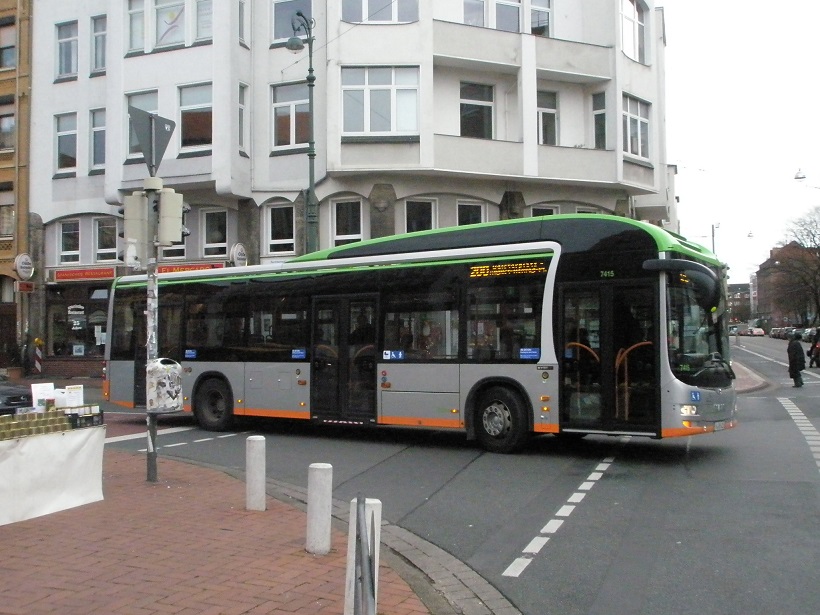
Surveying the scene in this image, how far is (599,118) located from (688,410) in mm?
18424

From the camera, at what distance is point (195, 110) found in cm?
2822

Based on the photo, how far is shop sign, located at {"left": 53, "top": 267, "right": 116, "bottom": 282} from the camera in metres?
31.9

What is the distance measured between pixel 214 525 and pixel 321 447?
6.29m

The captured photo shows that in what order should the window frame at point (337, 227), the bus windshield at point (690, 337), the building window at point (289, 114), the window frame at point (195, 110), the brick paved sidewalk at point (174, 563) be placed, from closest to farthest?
the brick paved sidewalk at point (174, 563) → the bus windshield at point (690, 337) → the window frame at point (337, 227) → the window frame at point (195, 110) → the building window at point (289, 114)

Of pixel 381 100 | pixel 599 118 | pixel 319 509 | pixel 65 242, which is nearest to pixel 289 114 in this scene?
pixel 381 100

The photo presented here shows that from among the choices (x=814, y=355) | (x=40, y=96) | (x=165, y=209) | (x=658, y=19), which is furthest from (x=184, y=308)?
(x=814, y=355)

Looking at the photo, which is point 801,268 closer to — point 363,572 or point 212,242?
point 212,242

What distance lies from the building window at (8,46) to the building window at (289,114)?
13.7 meters

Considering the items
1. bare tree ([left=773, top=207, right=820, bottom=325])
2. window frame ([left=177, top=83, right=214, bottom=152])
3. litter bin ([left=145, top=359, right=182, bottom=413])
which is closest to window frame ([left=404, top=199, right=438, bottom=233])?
window frame ([left=177, top=83, right=214, bottom=152])

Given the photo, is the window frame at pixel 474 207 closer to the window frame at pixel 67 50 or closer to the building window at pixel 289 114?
the building window at pixel 289 114

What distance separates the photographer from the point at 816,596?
6109 mm

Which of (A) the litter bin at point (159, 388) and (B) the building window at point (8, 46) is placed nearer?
(A) the litter bin at point (159, 388)

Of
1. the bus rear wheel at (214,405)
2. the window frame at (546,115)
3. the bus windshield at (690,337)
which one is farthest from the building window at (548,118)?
the bus windshield at (690,337)

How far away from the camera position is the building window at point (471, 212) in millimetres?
27656
